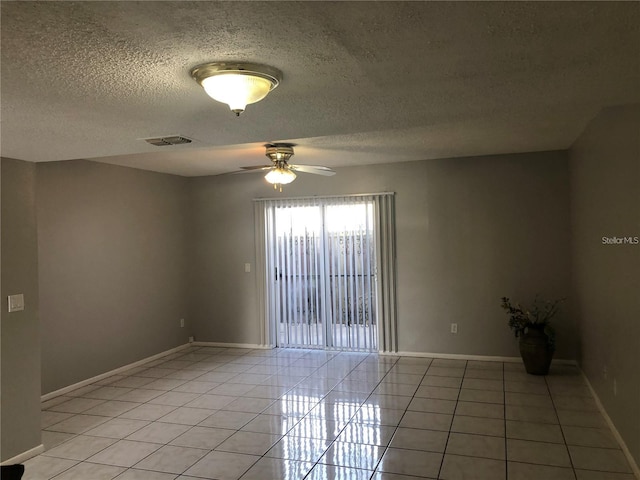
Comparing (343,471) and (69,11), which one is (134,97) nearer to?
(69,11)

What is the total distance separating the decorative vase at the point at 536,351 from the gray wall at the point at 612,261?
1.22 ft

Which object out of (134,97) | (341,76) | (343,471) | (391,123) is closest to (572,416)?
(343,471)

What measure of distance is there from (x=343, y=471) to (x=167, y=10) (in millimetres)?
2835

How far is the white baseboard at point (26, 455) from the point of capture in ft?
11.1

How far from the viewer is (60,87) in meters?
2.22

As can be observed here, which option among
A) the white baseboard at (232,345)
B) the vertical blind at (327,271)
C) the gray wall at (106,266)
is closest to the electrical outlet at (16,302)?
the gray wall at (106,266)

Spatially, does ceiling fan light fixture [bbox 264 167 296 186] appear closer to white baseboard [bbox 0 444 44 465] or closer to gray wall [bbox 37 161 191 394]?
gray wall [bbox 37 161 191 394]

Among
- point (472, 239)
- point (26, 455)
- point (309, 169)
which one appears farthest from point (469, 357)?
point (26, 455)

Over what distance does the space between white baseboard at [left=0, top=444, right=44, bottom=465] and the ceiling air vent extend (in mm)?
2417

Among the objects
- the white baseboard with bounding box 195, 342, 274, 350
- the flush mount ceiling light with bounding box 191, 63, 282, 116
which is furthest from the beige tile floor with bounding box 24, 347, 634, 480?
the flush mount ceiling light with bounding box 191, 63, 282, 116

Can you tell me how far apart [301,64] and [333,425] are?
2.95m

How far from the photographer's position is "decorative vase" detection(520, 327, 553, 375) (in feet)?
→ 16.7

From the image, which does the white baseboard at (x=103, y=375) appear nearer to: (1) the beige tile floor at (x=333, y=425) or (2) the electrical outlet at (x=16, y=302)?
(1) the beige tile floor at (x=333, y=425)

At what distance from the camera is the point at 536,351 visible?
5.09m
